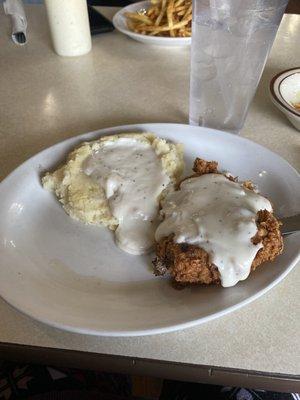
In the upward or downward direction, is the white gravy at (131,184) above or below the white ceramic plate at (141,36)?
below

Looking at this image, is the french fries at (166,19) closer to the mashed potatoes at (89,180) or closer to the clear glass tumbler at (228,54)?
the clear glass tumbler at (228,54)

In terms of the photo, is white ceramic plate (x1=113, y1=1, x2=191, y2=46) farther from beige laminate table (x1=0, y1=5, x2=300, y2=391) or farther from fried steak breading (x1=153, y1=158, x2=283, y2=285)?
fried steak breading (x1=153, y1=158, x2=283, y2=285)

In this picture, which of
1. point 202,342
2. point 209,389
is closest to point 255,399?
point 209,389

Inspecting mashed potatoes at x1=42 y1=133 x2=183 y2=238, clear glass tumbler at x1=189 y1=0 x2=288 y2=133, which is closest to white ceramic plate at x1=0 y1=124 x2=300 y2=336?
mashed potatoes at x1=42 y1=133 x2=183 y2=238

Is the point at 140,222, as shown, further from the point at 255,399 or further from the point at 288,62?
the point at 288,62

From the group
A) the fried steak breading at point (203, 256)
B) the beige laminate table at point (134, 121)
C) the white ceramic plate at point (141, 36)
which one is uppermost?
the white ceramic plate at point (141, 36)

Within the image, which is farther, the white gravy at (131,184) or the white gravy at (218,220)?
the white gravy at (131,184)

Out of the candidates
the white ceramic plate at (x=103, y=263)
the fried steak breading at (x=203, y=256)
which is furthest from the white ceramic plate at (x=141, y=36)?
the fried steak breading at (x=203, y=256)
